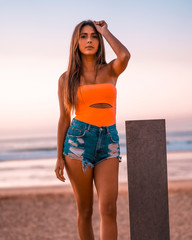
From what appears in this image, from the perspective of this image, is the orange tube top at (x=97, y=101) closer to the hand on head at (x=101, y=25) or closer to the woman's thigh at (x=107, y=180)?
the woman's thigh at (x=107, y=180)

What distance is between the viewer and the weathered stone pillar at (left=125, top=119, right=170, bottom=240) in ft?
8.82

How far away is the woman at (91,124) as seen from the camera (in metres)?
2.60

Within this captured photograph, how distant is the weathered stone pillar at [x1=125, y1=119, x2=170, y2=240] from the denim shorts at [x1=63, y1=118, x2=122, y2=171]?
0.15 metres

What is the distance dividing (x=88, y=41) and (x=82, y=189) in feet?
4.08

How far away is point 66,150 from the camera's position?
8.95 feet

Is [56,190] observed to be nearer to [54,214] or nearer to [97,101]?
[54,214]

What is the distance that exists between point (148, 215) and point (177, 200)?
3717 millimetres

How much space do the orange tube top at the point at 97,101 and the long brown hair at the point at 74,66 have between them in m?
0.06

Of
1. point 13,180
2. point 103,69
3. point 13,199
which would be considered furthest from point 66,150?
point 13,180

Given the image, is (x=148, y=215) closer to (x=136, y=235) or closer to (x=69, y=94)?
(x=136, y=235)

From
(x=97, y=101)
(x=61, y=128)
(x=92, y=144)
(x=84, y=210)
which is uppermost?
(x=97, y=101)

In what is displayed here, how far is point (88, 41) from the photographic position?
2.79 meters

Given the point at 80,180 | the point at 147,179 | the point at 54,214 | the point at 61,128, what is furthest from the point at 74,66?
the point at 54,214

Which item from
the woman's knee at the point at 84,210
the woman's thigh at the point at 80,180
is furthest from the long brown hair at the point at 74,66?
the woman's knee at the point at 84,210
